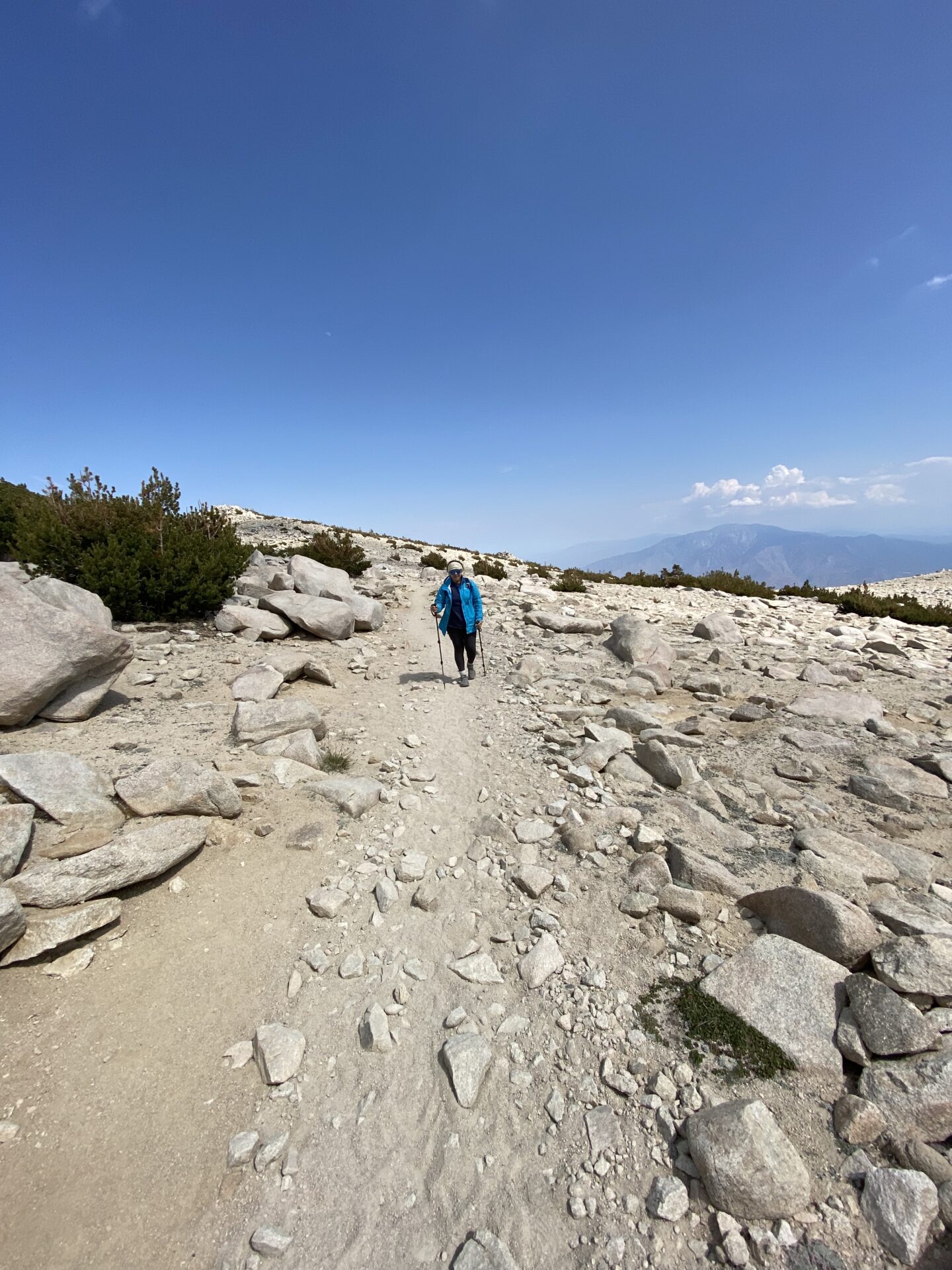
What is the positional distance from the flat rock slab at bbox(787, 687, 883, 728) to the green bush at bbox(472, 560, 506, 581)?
1511 centimetres

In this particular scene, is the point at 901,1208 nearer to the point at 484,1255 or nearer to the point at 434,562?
the point at 484,1255

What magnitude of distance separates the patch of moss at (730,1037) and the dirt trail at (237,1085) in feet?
3.95

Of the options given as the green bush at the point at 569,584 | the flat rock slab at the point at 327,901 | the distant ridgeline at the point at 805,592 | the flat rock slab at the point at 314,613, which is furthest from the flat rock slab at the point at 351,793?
the distant ridgeline at the point at 805,592

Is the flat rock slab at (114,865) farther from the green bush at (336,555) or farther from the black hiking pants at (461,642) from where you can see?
the green bush at (336,555)

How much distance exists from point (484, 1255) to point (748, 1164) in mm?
1413

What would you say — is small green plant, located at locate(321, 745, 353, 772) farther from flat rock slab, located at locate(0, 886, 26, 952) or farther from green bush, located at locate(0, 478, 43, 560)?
green bush, located at locate(0, 478, 43, 560)

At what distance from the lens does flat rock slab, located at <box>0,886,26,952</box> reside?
362 centimetres

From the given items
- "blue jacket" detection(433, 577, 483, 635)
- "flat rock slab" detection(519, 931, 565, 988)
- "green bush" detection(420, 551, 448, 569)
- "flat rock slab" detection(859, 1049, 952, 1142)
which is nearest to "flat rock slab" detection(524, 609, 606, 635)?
"blue jacket" detection(433, 577, 483, 635)

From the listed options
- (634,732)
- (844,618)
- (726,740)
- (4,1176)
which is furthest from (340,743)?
(844,618)

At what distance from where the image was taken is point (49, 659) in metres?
6.59

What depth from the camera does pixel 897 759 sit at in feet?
21.9

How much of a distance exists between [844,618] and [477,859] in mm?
18287

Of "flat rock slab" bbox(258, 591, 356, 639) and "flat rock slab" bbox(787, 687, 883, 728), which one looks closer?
"flat rock slab" bbox(787, 687, 883, 728)

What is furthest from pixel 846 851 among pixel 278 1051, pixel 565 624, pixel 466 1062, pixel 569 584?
pixel 569 584
